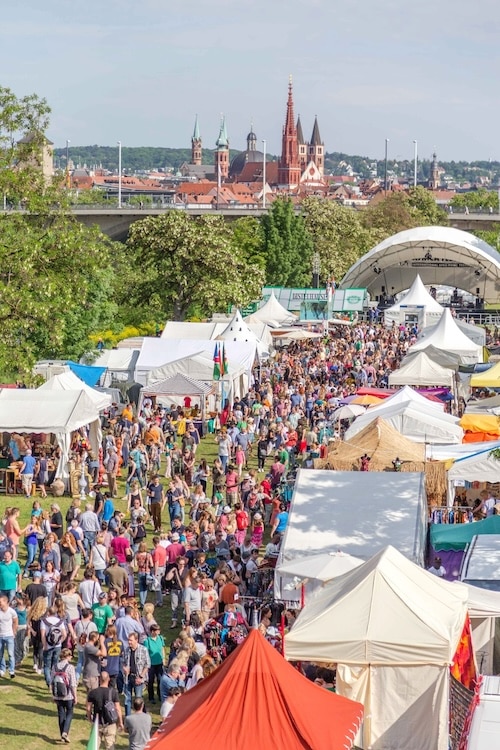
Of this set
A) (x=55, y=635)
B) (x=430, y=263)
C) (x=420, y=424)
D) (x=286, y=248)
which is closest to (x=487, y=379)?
(x=420, y=424)

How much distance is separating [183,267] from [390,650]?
39223 mm

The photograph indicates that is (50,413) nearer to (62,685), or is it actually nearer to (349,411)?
(349,411)

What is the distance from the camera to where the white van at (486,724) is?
9.55m

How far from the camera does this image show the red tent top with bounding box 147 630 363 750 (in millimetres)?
10523

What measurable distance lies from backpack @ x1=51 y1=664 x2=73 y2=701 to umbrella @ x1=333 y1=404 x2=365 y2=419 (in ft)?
51.2

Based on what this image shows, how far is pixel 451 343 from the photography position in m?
37.5

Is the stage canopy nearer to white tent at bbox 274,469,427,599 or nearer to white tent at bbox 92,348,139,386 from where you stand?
white tent at bbox 92,348,139,386

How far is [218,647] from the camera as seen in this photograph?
573 inches

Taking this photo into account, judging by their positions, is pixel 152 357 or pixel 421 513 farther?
pixel 152 357

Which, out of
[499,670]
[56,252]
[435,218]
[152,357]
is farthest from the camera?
[435,218]

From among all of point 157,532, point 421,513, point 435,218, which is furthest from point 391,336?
point 435,218

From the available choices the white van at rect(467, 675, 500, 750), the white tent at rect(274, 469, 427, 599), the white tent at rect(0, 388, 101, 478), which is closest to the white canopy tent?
the white tent at rect(0, 388, 101, 478)

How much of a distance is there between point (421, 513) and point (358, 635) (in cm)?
472

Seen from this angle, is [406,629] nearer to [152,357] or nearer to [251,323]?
[152,357]
